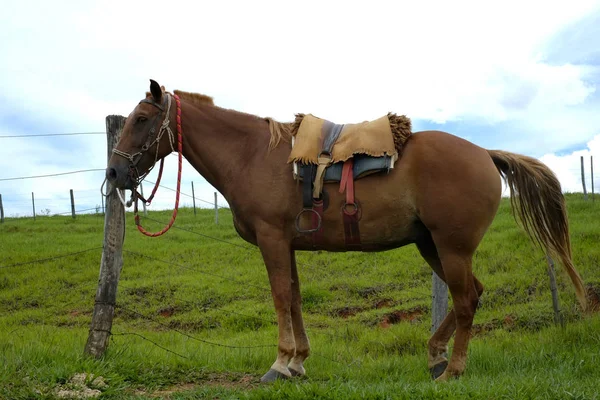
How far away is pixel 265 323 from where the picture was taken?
1015cm

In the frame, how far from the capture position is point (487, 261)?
12414 millimetres

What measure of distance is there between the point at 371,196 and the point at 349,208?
222 millimetres

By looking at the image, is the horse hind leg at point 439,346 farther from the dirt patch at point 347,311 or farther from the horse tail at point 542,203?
the dirt patch at point 347,311

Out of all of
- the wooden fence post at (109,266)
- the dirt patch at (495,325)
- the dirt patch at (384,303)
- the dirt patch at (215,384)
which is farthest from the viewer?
the dirt patch at (384,303)

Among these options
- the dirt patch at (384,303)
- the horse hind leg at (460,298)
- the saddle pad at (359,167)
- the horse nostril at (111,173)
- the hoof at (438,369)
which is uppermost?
the horse nostril at (111,173)

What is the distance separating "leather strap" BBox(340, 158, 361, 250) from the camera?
15.8 feet

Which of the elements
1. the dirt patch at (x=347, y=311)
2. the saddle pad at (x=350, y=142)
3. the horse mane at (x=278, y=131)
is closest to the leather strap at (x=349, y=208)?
the saddle pad at (x=350, y=142)

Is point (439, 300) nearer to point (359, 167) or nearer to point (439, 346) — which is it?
point (439, 346)

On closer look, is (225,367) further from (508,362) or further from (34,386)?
(508,362)

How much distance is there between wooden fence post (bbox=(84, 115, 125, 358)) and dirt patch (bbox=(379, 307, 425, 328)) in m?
5.17

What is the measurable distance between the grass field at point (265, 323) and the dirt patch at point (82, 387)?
2 cm

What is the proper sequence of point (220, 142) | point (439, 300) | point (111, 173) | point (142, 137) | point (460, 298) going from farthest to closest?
point (439, 300), point (220, 142), point (142, 137), point (111, 173), point (460, 298)

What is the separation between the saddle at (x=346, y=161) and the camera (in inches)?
189

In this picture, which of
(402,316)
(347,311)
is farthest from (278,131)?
(347,311)
